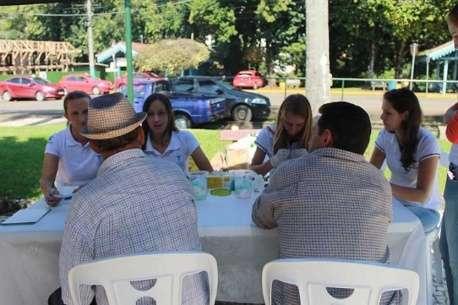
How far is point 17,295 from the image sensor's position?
2.69m

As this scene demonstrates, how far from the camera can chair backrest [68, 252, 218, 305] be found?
1.81m

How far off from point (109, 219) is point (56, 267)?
0.95 m

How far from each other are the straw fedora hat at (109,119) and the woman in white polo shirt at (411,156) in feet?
5.46

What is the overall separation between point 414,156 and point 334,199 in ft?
4.62

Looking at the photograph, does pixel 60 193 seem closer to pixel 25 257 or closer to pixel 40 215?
pixel 40 215

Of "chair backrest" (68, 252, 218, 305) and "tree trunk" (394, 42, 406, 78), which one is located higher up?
"tree trunk" (394, 42, 406, 78)

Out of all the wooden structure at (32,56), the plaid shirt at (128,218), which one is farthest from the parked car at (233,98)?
the wooden structure at (32,56)

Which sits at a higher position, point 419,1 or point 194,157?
point 419,1

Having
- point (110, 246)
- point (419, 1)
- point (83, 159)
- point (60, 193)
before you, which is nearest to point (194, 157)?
point (83, 159)

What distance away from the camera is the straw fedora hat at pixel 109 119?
81.7 inches

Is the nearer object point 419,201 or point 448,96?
point 419,201

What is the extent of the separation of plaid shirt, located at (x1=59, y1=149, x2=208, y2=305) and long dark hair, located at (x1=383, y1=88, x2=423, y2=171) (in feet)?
5.64

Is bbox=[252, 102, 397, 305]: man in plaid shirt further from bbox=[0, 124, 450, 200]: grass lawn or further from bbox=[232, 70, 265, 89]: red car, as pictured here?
bbox=[232, 70, 265, 89]: red car

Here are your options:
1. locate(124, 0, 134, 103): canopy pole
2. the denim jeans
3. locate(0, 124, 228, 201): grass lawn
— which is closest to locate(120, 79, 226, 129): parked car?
locate(0, 124, 228, 201): grass lawn
